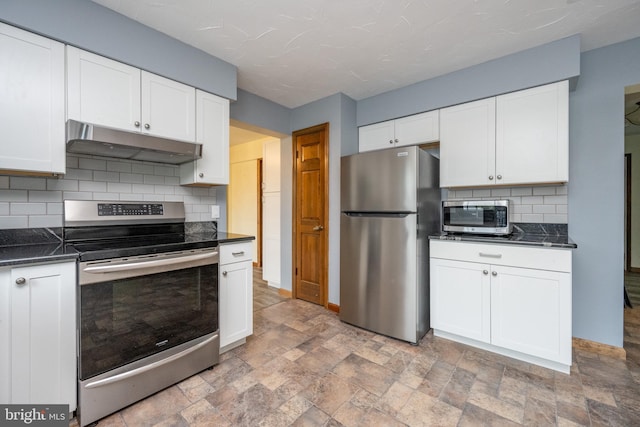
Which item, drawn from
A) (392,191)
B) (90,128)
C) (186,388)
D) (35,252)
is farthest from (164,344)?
(392,191)

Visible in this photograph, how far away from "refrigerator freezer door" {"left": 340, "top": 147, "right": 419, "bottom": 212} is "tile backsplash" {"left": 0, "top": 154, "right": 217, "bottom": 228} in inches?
55.3

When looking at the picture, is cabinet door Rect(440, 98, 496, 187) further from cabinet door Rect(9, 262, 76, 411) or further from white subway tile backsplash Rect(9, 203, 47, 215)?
white subway tile backsplash Rect(9, 203, 47, 215)

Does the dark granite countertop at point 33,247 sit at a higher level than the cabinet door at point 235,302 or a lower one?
higher

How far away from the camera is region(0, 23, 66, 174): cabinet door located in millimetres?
1501

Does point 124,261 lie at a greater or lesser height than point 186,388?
greater

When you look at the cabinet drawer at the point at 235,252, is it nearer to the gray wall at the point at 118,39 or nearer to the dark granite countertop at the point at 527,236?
the gray wall at the point at 118,39

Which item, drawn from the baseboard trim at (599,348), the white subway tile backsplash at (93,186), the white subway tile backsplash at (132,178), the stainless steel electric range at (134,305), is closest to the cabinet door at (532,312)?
the baseboard trim at (599,348)

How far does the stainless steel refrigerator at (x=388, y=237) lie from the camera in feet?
7.86

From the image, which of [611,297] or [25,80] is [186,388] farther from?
[611,297]

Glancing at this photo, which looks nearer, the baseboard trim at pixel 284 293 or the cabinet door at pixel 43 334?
the cabinet door at pixel 43 334

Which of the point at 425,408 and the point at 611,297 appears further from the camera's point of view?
the point at 611,297

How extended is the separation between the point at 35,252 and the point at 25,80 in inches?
38.1

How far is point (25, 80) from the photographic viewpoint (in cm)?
155

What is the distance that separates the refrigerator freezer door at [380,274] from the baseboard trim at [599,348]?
1336 millimetres
